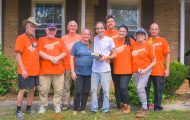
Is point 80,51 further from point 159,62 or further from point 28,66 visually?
point 159,62

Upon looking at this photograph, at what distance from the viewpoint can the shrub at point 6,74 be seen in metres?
11.9

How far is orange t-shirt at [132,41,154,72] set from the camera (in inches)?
355

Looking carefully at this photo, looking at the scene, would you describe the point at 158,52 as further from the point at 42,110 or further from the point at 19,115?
the point at 19,115

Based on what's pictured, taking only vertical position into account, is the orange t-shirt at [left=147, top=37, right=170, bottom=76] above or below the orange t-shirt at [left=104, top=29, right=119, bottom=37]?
below

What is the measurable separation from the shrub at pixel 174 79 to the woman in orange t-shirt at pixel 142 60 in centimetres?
269

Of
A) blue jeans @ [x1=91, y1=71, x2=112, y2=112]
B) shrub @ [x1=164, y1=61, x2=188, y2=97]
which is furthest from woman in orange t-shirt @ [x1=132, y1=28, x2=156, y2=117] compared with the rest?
shrub @ [x1=164, y1=61, x2=188, y2=97]

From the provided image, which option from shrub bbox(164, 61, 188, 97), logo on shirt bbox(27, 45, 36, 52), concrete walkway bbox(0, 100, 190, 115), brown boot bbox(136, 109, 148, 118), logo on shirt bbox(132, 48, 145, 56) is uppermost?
logo on shirt bbox(27, 45, 36, 52)

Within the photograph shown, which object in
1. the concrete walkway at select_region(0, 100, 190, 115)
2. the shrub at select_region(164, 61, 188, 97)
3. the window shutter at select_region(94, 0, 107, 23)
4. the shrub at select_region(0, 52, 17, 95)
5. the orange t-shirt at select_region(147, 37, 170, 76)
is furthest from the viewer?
the window shutter at select_region(94, 0, 107, 23)

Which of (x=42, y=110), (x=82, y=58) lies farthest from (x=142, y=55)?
(x=42, y=110)

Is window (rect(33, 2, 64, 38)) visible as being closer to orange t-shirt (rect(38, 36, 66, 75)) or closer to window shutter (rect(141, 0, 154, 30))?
window shutter (rect(141, 0, 154, 30))

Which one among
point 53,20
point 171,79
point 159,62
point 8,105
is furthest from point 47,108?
point 53,20

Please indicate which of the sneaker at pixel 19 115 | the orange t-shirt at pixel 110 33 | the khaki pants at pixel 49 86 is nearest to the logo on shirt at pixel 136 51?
the orange t-shirt at pixel 110 33

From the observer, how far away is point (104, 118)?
8.79 metres

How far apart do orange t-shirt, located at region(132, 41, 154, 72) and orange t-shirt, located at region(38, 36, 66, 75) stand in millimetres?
1523
